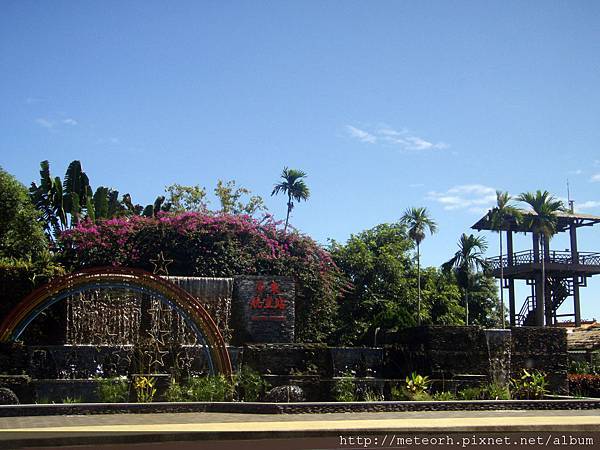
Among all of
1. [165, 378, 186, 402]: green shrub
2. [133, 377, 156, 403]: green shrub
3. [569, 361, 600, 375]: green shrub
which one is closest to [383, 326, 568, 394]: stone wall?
[569, 361, 600, 375]: green shrub

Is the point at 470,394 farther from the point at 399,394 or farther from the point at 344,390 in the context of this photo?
the point at 344,390

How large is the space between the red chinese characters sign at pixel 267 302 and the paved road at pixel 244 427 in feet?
22.2

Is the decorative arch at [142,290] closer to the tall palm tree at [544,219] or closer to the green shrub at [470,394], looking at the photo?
the green shrub at [470,394]

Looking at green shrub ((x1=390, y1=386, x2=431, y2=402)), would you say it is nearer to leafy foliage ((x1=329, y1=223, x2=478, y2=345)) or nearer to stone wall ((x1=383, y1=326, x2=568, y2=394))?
stone wall ((x1=383, y1=326, x2=568, y2=394))

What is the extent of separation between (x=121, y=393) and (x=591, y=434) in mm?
9950

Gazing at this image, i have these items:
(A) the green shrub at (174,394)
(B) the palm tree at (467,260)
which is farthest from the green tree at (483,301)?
(A) the green shrub at (174,394)

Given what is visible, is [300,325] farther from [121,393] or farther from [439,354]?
[121,393]

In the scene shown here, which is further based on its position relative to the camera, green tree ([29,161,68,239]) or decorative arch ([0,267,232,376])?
green tree ([29,161,68,239])

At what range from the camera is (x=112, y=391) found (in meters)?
16.3

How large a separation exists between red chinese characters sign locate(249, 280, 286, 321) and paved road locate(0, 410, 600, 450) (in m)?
6.76

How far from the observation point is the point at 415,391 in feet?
59.7

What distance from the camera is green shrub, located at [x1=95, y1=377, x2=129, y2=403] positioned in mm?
16266

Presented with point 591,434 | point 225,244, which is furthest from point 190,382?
point 225,244

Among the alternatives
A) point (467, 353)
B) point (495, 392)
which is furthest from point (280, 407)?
point (467, 353)
